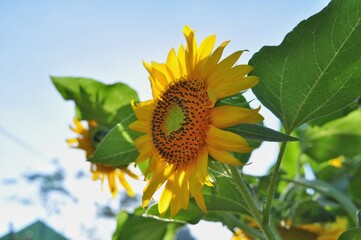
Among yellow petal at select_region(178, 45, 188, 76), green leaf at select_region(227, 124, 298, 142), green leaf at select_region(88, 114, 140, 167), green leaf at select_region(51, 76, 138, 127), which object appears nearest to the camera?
green leaf at select_region(227, 124, 298, 142)

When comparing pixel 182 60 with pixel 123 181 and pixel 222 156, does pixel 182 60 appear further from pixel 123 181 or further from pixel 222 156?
pixel 123 181

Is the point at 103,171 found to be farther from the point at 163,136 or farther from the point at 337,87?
the point at 337,87

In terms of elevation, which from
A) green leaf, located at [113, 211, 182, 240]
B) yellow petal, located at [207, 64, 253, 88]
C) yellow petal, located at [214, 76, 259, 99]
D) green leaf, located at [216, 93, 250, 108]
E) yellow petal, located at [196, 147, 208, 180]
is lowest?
green leaf, located at [113, 211, 182, 240]

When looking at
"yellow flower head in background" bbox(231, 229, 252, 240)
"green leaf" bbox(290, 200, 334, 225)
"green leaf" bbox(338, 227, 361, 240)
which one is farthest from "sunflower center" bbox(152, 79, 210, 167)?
"green leaf" bbox(290, 200, 334, 225)

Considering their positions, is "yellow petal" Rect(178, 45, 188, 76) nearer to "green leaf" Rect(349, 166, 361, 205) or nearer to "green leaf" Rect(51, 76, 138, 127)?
"green leaf" Rect(51, 76, 138, 127)

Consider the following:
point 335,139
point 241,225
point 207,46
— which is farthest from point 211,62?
point 335,139

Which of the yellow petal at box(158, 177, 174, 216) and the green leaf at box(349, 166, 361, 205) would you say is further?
the green leaf at box(349, 166, 361, 205)
